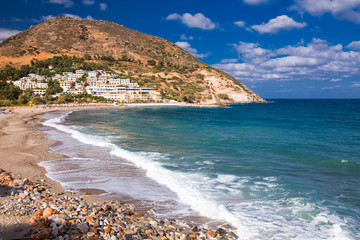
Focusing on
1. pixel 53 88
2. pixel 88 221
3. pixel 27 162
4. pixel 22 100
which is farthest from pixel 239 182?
pixel 53 88

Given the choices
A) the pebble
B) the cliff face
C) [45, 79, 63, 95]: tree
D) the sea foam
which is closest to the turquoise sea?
the sea foam

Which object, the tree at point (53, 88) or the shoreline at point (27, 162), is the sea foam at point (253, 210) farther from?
the tree at point (53, 88)

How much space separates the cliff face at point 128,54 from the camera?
5225 inches

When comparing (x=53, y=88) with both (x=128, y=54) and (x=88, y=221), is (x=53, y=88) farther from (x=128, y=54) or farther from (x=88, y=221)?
(x=88, y=221)

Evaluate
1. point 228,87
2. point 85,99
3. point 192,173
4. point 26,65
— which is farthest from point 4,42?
point 192,173

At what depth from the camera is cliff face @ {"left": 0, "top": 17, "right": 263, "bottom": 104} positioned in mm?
132725

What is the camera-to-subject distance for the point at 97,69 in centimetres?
13112

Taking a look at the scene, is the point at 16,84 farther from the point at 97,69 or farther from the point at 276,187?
the point at 276,187

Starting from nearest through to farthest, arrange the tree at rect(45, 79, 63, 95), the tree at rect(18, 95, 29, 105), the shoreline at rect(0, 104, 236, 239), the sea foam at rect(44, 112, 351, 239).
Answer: the shoreline at rect(0, 104, 236, 239)
the sea foam at rect(44, 112, 351, 239)
the tree at rect(18, 95, 29, 105)
the tree at rect(45, 79, 63, 95)

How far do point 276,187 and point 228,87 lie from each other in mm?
144909

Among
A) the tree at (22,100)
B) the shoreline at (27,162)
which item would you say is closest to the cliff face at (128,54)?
the tree at (22,100)

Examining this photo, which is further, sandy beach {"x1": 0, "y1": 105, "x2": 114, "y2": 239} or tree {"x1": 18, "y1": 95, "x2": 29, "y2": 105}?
tree {"x1": 18, "y1": 95, "x2": 29, "y2": 105}

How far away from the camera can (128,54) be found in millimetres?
156125

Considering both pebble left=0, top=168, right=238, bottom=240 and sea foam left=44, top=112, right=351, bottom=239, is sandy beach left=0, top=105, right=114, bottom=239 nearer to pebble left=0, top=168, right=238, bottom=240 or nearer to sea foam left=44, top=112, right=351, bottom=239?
pebble left=0, top=168, right=238, bottom=240
